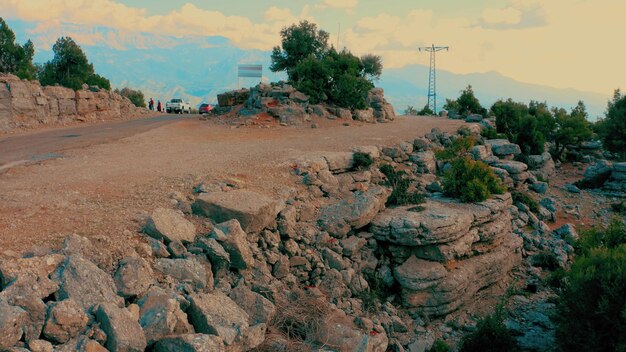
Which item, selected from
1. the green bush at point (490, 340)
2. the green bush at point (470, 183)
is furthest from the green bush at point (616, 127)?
the green bush at point (490, 340)

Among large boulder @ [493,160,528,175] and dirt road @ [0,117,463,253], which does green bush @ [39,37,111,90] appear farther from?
large boulder @ [493,160,528,175]

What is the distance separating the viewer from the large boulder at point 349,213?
41.8 ft

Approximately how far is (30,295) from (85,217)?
349 cm

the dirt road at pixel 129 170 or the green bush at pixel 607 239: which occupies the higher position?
the dirt road at pixel 129 170

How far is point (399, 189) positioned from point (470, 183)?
2.10m

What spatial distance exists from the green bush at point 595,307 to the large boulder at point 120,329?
315 inches

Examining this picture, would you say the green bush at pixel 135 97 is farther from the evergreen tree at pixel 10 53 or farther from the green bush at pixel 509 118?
the green bush at pixel 509 118

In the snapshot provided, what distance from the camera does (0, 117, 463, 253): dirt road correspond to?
31.5 feet

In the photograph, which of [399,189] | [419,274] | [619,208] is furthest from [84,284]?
[619,208]

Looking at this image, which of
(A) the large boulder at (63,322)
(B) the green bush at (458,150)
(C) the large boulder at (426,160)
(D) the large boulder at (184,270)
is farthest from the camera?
(B) the green bush at (458,150)

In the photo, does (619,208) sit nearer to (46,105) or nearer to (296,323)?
(296,323)

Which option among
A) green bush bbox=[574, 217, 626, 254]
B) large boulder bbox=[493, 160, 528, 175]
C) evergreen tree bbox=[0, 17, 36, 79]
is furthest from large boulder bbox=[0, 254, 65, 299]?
evergreen tree bbox=[0, 17, 36, 79]

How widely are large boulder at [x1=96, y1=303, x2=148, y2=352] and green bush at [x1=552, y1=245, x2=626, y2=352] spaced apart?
8.00 m

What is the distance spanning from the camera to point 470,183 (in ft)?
49.8
